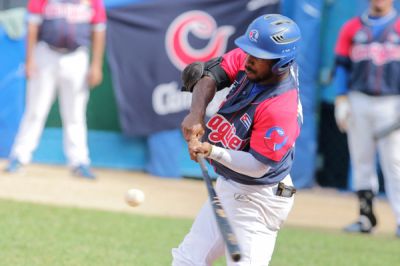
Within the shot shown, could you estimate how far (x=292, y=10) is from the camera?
10.3 metres

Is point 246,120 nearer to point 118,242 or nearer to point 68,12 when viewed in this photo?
point 118,242

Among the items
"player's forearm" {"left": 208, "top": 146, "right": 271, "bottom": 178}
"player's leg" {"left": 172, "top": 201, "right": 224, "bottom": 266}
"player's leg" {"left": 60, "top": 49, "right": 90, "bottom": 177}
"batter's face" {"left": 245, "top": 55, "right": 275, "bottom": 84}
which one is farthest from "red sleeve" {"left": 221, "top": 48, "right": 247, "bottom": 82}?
"player's leg" {"left": 60, "top": 49, "right": 90, "bottom": 177}

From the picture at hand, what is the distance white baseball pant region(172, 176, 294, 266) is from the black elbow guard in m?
0.53

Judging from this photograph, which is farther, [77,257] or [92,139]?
[92,139]

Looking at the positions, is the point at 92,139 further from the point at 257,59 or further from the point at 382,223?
the point at 257,59

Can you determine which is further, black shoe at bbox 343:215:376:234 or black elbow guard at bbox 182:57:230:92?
black shoe at bbox 343:215:376:234

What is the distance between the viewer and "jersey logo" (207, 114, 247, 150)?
4.72 meters

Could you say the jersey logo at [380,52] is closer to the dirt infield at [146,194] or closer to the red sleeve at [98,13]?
the dirt infield at [146,194]

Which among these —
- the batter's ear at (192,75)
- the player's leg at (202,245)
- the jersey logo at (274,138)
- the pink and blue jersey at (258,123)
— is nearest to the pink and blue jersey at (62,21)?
the batter's ear at (192,75)

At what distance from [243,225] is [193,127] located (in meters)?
0.58

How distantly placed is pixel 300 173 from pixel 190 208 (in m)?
2.05

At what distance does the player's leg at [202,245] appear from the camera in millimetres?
4734

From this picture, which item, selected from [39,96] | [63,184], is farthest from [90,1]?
[63,184]

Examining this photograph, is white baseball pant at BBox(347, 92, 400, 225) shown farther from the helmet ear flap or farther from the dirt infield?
the helmet ear flap
